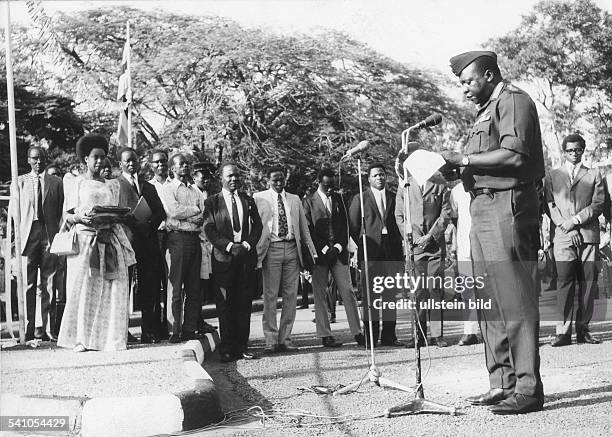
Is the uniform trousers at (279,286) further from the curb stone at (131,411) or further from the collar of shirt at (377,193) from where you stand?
the curb stone at (131,411)

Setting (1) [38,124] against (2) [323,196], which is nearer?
(2) [323,196]

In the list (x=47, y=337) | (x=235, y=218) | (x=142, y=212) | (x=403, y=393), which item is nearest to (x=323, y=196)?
(x=235, y=218)

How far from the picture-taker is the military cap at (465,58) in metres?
5.29

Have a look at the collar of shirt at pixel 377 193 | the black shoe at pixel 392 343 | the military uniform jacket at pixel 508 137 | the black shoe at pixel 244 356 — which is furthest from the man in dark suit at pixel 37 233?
the military uniform jacket at pixel 508 137

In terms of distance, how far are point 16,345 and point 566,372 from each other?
578 centimetres

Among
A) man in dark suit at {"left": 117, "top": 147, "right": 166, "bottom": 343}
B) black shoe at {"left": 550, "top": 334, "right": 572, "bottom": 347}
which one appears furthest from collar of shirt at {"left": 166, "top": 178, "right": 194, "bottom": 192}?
black shoe at {"left": 550, "top": 334, "right": 572, "bottom": 347}

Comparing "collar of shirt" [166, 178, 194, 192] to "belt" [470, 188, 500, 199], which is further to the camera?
"collar of shirt" [166, 178, 194, 192]

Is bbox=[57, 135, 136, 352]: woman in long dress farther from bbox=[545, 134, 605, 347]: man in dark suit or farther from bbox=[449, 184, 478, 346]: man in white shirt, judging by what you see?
bbox=[545, 134, 605, 347]: man in dark suit

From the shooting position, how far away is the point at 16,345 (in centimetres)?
862

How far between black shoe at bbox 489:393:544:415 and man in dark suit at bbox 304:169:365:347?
14.2 ft

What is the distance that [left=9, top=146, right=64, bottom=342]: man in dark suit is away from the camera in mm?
8977

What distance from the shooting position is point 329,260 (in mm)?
9297

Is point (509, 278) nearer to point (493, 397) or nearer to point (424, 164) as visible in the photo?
point (493, 397)

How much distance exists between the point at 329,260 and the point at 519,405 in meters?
4.62
